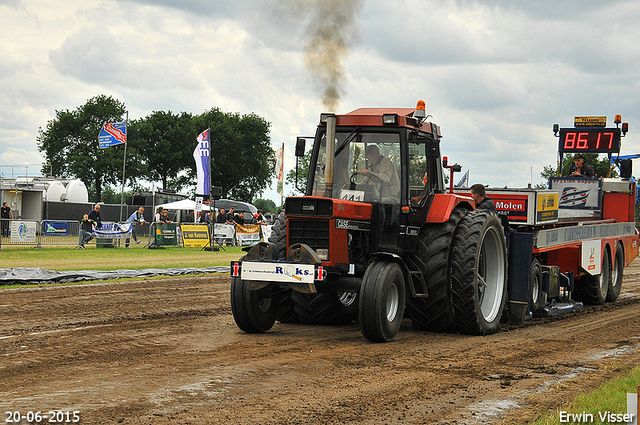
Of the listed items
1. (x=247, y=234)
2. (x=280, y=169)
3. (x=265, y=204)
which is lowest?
(x=247, y=234)

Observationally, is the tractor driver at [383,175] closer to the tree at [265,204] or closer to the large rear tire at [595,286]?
the large rear tire at [595,286]

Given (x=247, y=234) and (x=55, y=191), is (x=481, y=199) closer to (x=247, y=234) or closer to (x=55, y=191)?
(x=247, y=234)

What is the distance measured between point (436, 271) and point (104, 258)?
14.5 meters

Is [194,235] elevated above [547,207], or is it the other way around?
[547,207]

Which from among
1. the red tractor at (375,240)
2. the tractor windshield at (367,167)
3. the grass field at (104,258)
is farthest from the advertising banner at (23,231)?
the tractor windshield at (367,167)

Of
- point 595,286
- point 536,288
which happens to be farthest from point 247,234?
point 536,288

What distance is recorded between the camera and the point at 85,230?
1000 inches

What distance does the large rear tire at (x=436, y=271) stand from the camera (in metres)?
8.25

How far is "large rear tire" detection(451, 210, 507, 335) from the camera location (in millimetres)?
8352

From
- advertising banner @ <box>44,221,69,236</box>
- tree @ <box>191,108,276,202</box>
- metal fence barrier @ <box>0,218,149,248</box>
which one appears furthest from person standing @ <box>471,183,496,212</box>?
tree @ <box>191,108,276,202</box>

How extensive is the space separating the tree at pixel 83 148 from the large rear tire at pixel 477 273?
192 feet

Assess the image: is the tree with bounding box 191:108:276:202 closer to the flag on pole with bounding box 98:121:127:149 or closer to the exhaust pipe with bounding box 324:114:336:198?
the flag on pole with bounding box 98:121:127:149

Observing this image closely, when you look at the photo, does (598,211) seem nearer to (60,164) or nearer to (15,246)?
(15,246)

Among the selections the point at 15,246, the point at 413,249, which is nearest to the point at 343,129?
the point at 413,249
